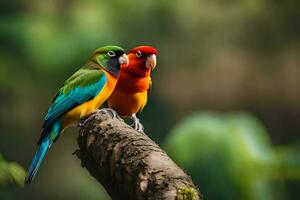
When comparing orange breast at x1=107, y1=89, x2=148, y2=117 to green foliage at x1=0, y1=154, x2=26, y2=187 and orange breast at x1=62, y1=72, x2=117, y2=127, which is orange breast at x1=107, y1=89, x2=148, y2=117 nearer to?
orange breast at x1=62, y1=72, x2=117, y2=127

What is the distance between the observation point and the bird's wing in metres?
2.93

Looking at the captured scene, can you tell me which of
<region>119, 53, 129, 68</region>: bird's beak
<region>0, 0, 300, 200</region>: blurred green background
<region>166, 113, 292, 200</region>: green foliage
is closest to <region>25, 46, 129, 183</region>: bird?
<region>119, 53, 129, 68</region>: bird's beak

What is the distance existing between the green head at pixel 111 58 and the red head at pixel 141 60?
0.03 m

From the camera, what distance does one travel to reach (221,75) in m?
11.4

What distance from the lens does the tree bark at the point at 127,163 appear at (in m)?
1.87

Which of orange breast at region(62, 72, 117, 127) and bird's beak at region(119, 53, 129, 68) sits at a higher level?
bird's beak at region(119, 53, 129, 68)

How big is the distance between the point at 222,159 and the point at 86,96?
11.8 ft

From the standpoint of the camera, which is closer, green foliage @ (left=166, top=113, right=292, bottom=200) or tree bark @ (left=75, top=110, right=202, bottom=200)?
tree bark @ (left=75, top=110, right=202, bottom=200)

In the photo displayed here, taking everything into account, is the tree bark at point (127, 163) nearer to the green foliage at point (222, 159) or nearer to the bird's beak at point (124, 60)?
the bird's beak at point (124, 60)

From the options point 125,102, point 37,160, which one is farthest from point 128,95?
point 37,160

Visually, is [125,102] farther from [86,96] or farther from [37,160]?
[37,160]

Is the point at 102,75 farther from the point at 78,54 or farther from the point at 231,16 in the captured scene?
the point at 231,16

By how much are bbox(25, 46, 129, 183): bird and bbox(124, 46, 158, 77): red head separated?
0.13 ft

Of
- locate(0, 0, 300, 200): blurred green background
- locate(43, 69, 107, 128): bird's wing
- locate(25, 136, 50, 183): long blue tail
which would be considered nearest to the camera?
locate(25, 136, 50, 183): long blue tail
